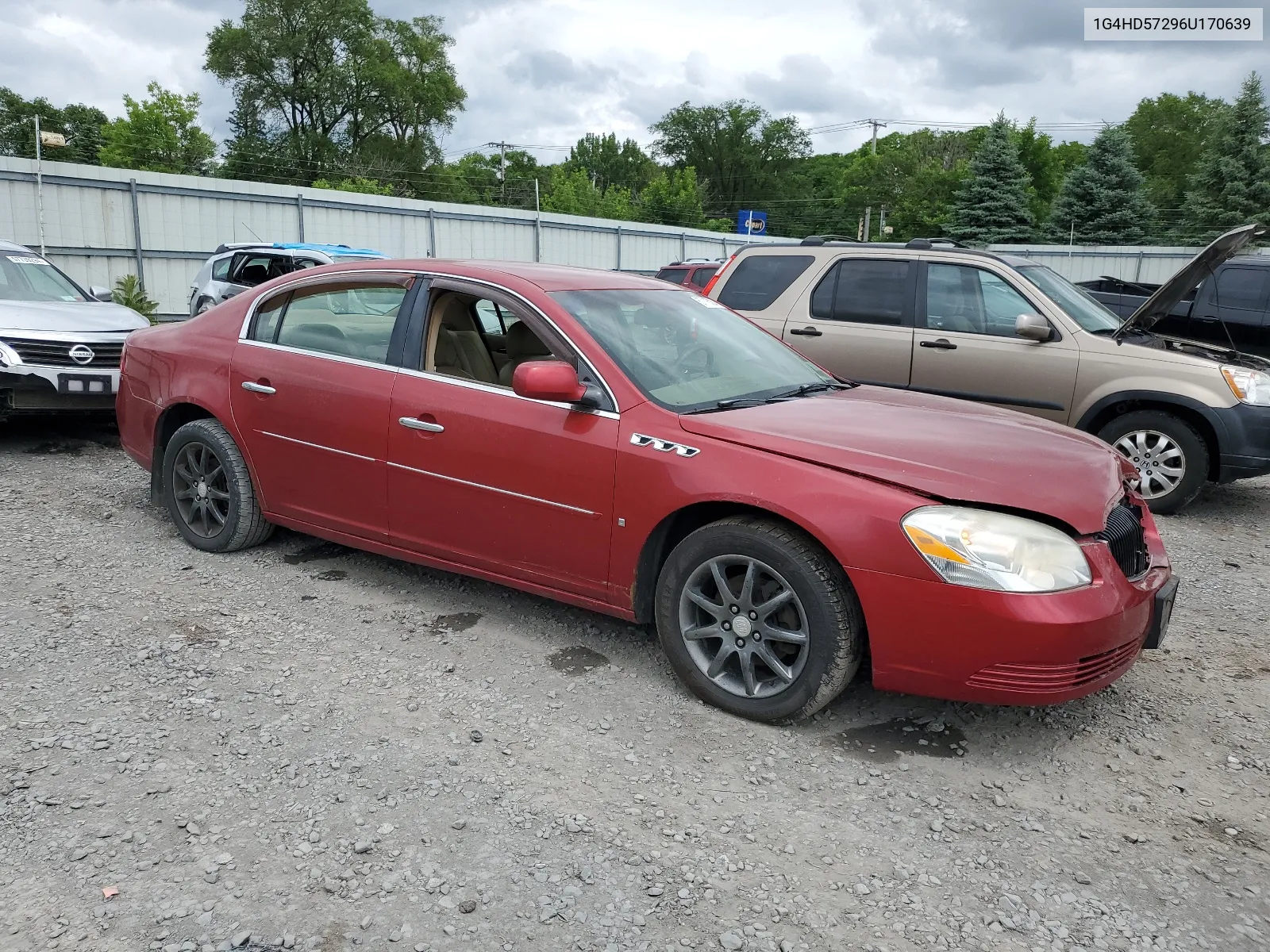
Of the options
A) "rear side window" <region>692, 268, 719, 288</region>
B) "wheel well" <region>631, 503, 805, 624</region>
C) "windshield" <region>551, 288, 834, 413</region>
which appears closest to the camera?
"wheel well" <region>631, 503, 805, 624</region>

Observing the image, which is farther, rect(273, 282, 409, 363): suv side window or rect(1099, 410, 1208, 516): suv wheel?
rect(1099, 410, 1208, 516): suv wheel

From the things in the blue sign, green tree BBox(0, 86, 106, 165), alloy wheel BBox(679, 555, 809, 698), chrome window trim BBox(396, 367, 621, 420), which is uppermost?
green tree BBox(0, 86, 106, 165)

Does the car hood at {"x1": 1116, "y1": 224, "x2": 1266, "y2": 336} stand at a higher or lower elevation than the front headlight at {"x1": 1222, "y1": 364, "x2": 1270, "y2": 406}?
higher

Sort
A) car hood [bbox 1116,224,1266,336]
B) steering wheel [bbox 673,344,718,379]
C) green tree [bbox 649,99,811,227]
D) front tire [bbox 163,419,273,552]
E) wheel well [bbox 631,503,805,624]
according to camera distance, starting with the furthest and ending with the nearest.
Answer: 1. green tree [bbox 649,99,811,227]
2. car hood [bbox 1116,224,1266,336]
3. front tire [bbox 163,419,273,552]
4. steering wheel [bbox 673,344,718,379]
5. wheel well [bbox 631,503,805,624]

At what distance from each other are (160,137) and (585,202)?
24770mm

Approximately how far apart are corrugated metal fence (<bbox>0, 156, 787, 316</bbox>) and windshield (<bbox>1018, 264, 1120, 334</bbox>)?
717 cm

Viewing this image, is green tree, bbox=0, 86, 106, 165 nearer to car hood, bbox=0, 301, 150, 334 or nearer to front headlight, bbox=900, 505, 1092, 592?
car hood, bbox=0, 301, 150, 334

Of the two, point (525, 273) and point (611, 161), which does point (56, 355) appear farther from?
point (611, 161)

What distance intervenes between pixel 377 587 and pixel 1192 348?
585cm

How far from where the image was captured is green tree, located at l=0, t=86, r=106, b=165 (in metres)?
64.2

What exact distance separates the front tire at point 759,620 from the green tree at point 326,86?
190 feet

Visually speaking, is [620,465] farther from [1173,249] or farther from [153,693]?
[1173,249]

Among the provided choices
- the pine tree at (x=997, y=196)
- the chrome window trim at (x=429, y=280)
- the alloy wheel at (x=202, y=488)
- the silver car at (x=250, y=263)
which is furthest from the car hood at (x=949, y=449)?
the pine tree at (x=997, y=196)

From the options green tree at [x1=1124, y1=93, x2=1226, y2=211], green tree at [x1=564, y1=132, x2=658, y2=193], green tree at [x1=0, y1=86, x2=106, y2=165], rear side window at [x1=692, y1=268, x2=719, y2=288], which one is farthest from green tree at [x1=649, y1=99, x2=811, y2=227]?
rear side window at [x1=692, y1=268, x2=719, y2=288]
